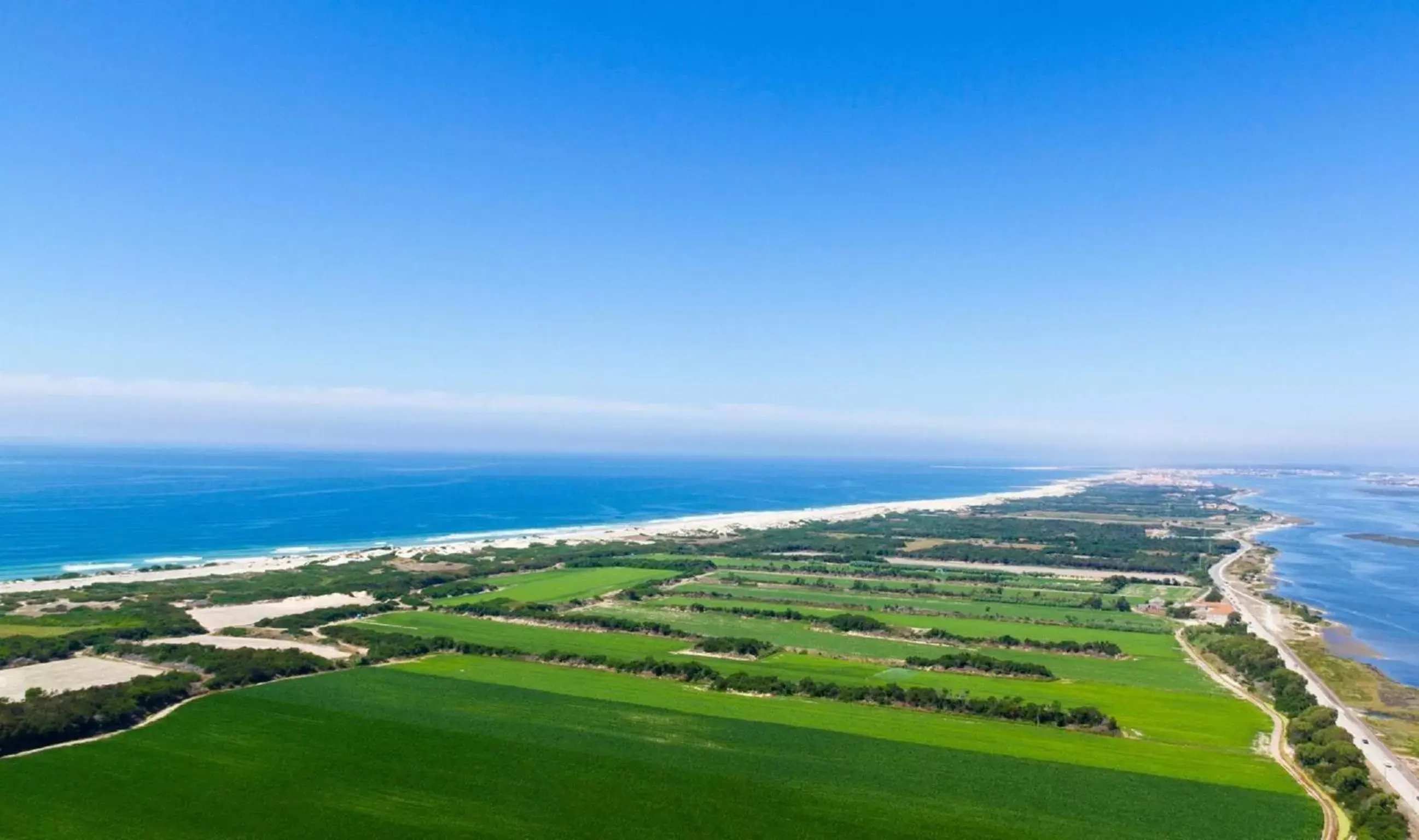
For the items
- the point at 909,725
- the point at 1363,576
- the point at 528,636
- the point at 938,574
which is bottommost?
the point at 1363,576

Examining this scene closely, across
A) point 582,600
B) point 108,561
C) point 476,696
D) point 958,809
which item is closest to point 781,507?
point 582,600

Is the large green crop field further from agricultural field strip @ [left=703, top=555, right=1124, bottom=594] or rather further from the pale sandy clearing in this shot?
the pale sandy clearing

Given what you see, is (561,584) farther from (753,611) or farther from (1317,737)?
(1317,737)

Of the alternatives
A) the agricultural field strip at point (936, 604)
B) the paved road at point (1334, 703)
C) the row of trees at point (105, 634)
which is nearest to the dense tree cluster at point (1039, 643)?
the agricultural field strip at point (936, 604)

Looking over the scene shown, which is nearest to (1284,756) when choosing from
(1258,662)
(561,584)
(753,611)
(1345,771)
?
(1345,771)

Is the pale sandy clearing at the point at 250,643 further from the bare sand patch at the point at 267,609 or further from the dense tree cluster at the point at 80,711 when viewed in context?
the dense tree cluster at the point at 80,711

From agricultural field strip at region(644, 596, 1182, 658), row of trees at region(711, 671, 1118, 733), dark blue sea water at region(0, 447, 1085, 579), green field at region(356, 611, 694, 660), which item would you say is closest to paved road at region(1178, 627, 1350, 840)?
agricultural field strip at region(644, 596, 1182, 658)
